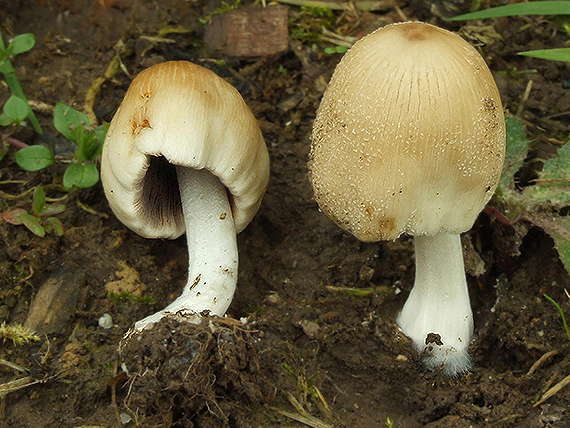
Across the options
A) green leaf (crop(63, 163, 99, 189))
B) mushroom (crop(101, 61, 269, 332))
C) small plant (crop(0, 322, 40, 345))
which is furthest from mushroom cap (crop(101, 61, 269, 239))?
small plant (crop(0, 322, 40, 345))

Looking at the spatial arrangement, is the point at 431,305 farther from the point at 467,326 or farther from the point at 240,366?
the point at 240,366

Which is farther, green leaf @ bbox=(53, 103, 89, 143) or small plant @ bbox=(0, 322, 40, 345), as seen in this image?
green leaf @ bbox=(53, 103, 89, 143)

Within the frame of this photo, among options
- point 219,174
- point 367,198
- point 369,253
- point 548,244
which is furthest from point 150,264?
point 548,244

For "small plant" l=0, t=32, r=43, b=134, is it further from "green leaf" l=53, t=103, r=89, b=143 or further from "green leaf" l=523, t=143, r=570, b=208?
"green leaf" l=523, t=143, r=570, b=208

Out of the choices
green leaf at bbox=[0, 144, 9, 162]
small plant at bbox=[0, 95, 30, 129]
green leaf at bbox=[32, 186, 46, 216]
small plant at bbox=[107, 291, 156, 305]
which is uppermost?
small plant at bbox=[0, 95, 30, 129]

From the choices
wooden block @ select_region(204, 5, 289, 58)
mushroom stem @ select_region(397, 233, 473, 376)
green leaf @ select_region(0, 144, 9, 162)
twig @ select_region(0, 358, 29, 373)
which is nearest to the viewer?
twig @ select_region(0, 358, 29, 373)

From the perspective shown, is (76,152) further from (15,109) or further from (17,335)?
(17,335)
